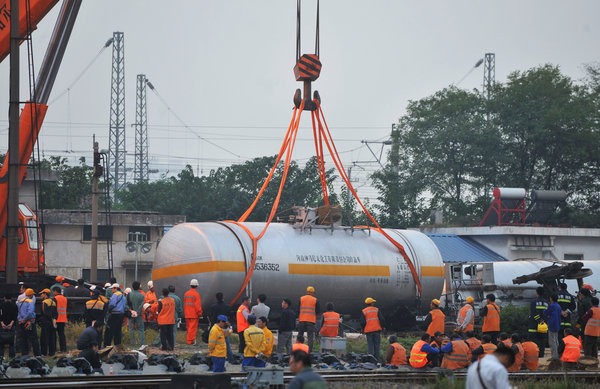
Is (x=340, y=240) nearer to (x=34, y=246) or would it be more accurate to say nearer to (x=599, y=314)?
(x=599, y=314)

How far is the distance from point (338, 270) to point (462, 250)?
25274 mm

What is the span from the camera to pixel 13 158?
23.2 metres

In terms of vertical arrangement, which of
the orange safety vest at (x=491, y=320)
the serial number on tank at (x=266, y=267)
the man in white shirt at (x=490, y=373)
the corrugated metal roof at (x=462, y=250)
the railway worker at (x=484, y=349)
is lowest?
the railway worker at (x=484, y=349)

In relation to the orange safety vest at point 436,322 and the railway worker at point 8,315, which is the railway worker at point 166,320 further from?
the orange safety vest at point 436,322

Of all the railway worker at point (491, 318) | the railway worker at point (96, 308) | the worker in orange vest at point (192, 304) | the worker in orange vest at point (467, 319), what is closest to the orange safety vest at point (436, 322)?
the worker in orange vest at point (467, 319)

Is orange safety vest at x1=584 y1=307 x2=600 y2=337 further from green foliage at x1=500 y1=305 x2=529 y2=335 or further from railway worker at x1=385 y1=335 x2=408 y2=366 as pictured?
green foliage at x1=500 y1=305 x2=529 y2=335

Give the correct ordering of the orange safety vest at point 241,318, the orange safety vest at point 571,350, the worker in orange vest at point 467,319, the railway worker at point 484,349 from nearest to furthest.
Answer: the railway worker at point 484,349 < the orange safety vest at point 571,350 < the orange safety vest at point 241,318 < the worker in orange vest at point 467,319

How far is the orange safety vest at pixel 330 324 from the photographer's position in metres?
21.6

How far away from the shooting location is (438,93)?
6272 cm

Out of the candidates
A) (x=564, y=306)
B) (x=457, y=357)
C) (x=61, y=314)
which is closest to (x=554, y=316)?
(x=564, y=306)

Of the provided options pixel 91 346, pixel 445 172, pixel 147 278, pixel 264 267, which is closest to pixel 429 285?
pixel 264 267

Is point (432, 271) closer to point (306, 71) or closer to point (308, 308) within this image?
point (308, 308)

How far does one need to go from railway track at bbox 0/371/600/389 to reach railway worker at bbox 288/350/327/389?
17.0ft

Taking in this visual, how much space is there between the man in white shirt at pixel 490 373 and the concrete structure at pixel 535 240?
4096 cm
